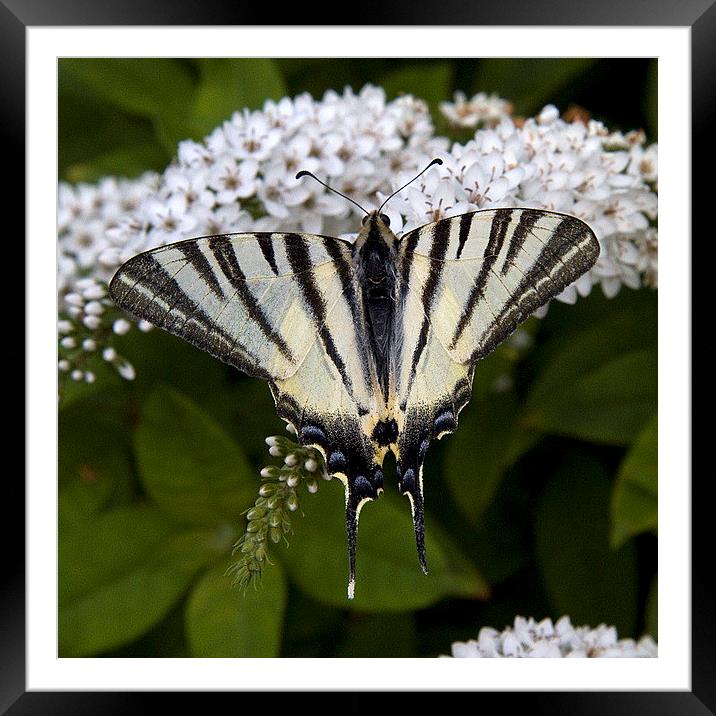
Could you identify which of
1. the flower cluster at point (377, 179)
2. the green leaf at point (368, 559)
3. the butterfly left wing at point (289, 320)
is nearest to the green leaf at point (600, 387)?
the flower cluster at point (377, 179)

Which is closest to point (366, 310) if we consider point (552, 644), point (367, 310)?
point (367, 310)

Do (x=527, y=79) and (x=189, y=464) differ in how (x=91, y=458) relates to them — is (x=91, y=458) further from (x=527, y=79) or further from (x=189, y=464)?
(x=527, y=79)

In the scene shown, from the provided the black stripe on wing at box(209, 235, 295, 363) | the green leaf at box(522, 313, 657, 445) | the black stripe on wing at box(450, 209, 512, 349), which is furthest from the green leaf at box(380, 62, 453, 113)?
the black stripe on wing at box(209, 235, 295, 363)

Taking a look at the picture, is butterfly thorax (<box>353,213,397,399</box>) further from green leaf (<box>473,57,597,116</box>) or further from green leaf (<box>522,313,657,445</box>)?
green leaf (<box>473,57,597,116</box>)
